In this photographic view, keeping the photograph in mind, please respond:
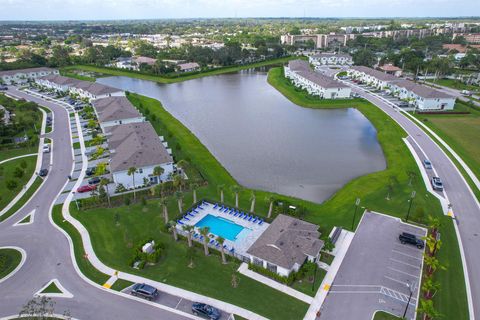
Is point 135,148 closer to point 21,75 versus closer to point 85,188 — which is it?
point 85,188

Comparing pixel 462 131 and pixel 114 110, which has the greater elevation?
pixel 114 110

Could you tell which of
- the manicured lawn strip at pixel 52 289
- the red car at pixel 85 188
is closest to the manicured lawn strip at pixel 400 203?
the manicured lawn strip at pixel 52 289

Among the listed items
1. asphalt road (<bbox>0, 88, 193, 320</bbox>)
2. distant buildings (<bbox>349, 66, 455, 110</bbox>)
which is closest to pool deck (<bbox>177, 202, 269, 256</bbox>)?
asphalt road (<bbox>0, 88, 193, 320</bbox>)

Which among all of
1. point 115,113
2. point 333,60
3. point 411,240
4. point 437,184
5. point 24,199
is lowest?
point 411,240

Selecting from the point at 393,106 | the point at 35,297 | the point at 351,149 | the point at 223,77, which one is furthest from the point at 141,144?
the point at 223,77

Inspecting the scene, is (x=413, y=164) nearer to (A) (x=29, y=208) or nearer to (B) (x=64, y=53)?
(A) (x=29, y=208)

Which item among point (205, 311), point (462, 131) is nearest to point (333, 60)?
point (462, 131)

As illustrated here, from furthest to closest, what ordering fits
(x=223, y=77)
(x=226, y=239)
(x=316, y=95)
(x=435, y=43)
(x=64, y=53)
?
(x=435, y=43) < (x=64, y=53) < (x=223, y=77) < (x=316, y=95) < (x=226, y=239)
